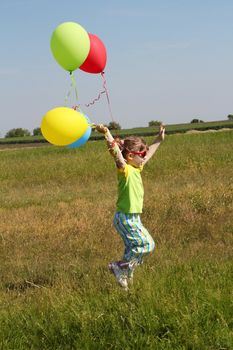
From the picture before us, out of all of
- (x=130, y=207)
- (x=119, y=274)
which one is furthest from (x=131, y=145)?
(x=119, y=274)

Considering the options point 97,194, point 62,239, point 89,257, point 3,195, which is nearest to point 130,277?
point 89,257

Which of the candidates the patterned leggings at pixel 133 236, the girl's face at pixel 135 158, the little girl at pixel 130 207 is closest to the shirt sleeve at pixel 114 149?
the little girl at pixel 130 207

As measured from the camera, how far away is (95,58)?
6.03 metres

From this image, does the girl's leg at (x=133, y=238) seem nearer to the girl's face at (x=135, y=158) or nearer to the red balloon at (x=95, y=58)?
the girl's face at (x=135, y=158)

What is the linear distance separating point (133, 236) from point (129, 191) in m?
0.47

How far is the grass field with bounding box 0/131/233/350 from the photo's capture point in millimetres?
4090

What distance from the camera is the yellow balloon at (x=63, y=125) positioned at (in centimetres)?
511

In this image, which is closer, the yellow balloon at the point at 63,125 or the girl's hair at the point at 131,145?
the yellow balloon at the point at 63,125

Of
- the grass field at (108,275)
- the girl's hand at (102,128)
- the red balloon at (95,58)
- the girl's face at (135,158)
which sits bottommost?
the grass field at (108,275)

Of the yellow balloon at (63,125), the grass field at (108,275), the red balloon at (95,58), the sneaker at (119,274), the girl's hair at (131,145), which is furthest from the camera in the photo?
the red balloon at (95,58)

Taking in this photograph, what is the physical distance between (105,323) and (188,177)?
1342 cm

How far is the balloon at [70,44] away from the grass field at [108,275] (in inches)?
92.8

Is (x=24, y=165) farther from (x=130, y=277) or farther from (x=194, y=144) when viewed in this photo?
(x=130, y=277)

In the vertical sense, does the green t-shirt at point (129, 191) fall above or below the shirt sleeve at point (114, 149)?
below
